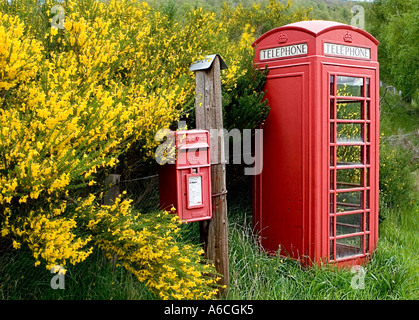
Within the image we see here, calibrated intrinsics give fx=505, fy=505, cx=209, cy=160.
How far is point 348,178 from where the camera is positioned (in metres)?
5.57

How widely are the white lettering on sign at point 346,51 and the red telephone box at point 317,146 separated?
1 centimetres

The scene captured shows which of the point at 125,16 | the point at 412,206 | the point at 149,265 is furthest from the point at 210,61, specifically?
the point at 412,206

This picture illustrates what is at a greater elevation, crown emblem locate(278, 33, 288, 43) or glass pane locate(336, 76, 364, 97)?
crown emblem locate(278, 33, 288, 43)

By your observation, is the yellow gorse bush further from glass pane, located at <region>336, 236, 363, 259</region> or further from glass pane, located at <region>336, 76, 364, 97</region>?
glass pane, located at <region>336, 236, 363, 259</region>

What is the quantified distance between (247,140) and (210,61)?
145 cm

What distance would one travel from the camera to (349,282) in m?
4.98

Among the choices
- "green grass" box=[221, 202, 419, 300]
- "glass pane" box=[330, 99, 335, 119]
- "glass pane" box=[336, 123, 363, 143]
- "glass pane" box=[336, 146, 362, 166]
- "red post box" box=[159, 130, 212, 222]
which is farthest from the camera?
"glass pane" box=[336, 146, 362, 166]

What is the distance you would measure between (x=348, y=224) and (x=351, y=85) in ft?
4.94

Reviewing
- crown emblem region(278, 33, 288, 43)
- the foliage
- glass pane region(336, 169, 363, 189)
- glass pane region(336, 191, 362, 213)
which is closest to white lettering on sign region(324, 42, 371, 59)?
crown emblem region(278, 33, 288, 43)

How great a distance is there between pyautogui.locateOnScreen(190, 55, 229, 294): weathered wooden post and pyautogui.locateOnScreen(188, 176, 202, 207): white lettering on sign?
23 centimetres

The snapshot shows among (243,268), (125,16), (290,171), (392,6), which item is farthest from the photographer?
(392,6)

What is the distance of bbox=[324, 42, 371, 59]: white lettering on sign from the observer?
16.6 feet

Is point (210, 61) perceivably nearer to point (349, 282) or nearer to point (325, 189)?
point (325, 189)

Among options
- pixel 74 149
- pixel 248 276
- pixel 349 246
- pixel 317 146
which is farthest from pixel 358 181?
pixel 74 149
